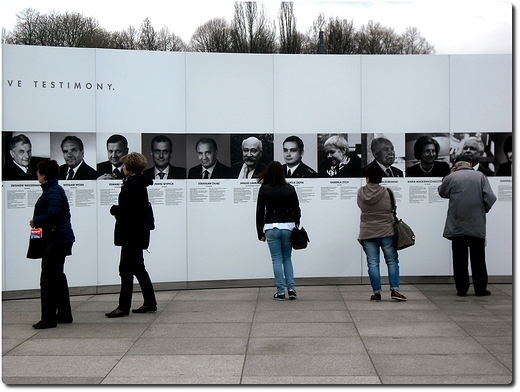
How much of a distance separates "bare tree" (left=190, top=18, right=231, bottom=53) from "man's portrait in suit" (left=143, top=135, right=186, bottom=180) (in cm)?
138

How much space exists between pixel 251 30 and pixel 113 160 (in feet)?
9.51

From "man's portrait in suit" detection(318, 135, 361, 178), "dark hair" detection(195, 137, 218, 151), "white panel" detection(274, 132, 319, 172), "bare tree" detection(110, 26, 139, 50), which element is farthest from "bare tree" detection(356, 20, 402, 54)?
"bare tree" detection(110, 26, 139, 50)

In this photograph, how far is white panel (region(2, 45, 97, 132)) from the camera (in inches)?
347

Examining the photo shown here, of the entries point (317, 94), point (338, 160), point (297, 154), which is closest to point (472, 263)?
point (338, 160)

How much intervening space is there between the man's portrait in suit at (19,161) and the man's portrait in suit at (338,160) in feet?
12.9

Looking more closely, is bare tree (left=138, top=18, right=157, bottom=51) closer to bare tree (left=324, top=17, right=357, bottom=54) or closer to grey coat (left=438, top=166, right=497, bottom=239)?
bare tree (left=324, top=17, right=357, bottom=54)

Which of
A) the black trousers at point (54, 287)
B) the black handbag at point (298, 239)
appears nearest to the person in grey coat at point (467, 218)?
the black handbag at point (298, 239)

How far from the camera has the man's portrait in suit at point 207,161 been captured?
9.61m

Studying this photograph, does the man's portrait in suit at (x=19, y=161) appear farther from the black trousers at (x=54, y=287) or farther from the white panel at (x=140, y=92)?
the black trousers at (x=54, y=287)

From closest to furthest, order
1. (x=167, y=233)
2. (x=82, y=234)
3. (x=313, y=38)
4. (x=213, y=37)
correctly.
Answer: (x=82, y=234)
(x=167, y=233)
(x=213, y=37)
(x=313, y=38)

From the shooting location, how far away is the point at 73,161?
9156 millimetres

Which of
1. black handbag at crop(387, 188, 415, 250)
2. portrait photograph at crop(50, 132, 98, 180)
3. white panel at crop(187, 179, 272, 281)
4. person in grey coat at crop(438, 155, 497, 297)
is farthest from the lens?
white panel at crop(187, 179, 272, 281)

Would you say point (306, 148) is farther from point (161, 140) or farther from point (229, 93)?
point (161, 140)

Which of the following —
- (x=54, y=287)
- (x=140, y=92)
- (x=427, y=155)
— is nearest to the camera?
(x=54, y=287)
